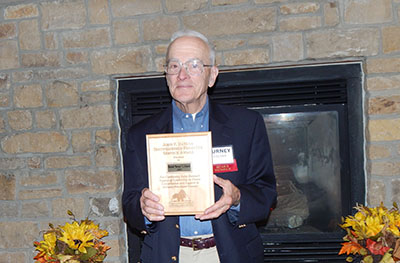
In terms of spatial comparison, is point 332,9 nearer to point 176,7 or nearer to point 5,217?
point 176,7

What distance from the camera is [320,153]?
288 centimetres

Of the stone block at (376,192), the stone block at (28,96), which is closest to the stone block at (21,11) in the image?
the stone block at (28,96)

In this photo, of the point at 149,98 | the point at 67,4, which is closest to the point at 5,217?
the point at 149,98

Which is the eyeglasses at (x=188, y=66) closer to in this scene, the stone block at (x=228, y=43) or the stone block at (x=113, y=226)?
the stone block at (x=228, y=43)

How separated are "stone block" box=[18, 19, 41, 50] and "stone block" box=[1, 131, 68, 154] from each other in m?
0.64

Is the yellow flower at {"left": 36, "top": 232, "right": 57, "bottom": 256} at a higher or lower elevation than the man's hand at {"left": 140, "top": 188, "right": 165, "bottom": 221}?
lower

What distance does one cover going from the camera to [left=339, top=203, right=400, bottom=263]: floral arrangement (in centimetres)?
180

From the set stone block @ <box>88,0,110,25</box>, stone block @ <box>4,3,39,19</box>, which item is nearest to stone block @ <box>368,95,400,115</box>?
stone block @ <box>88,0,110,25</box>

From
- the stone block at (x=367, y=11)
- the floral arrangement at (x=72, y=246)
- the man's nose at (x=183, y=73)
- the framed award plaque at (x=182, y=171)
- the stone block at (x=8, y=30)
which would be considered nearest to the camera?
the framed award plaque at (x=182, y=171)

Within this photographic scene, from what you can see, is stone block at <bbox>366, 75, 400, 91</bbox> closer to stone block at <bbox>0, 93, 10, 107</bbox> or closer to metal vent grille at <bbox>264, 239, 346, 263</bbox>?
metal vent grille at <bbox>264, 239, 346, 263</bbox>

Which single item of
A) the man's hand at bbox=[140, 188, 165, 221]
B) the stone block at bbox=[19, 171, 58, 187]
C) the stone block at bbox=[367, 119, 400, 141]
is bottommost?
the man's hand at bbox=[140, 188, 165, 221]

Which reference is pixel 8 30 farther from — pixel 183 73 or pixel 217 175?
pixel 217 175

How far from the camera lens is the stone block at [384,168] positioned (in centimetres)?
→ 259

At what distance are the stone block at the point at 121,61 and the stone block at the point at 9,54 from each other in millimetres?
585
